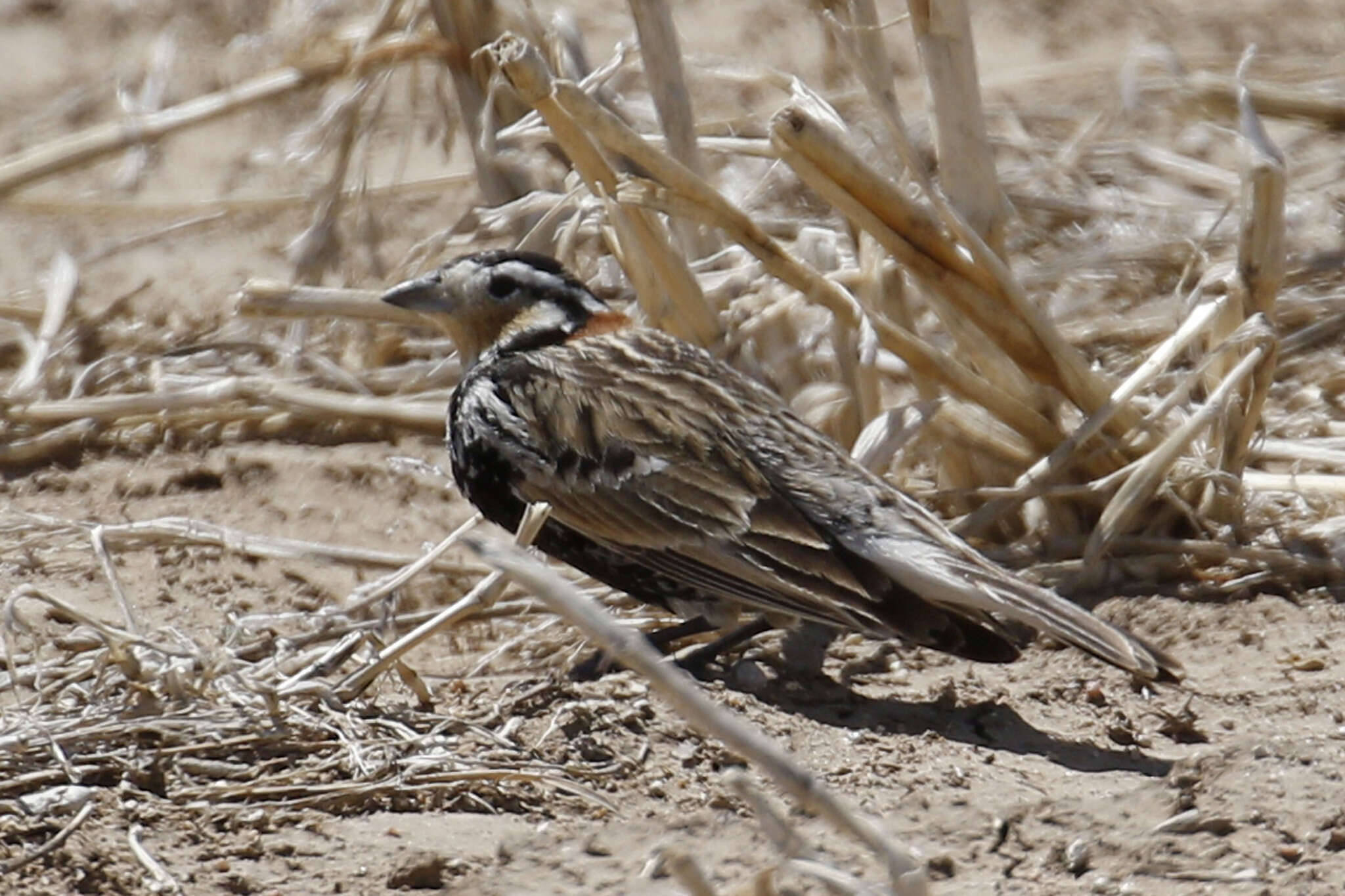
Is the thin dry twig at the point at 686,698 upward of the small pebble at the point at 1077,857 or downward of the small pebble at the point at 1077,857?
upward

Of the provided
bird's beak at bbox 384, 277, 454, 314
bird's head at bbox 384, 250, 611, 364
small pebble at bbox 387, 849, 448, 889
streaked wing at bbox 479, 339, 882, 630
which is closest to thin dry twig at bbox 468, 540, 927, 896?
small pebble at bbox 387, 849, 448, 889

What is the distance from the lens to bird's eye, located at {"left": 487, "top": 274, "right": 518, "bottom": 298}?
537 centimetres

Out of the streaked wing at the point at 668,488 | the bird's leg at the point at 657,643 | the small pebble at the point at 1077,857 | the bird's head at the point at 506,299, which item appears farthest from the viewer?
the bird's head at the point at 506,299

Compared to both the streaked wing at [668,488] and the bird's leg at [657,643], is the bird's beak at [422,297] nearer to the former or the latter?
the streaked wing at [668,488]

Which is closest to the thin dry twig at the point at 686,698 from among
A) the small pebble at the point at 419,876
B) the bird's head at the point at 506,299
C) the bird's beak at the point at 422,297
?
the small pebble at the point at 419,876

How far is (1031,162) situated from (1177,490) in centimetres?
283

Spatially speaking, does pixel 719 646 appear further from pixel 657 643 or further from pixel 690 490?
pixel 690 490

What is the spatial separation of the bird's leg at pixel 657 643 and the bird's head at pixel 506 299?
34.1 inches

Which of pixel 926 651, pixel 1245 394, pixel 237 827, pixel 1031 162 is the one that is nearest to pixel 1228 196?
pixel 1031 162

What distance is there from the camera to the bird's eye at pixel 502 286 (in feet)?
17.6

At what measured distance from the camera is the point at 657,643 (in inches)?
198

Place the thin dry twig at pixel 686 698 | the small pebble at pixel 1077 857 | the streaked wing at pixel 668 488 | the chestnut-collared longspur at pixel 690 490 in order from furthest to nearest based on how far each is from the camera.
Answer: the streaked wing at pixel 668 488 < the chestnut-collared longspur at pixel 690 490 < the small pebble at pixel 1077 857 < the thin dry twig at pixel 686 698

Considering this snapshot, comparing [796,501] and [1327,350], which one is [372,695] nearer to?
[796,501]

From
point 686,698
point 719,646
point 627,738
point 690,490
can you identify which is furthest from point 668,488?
point 686,698
